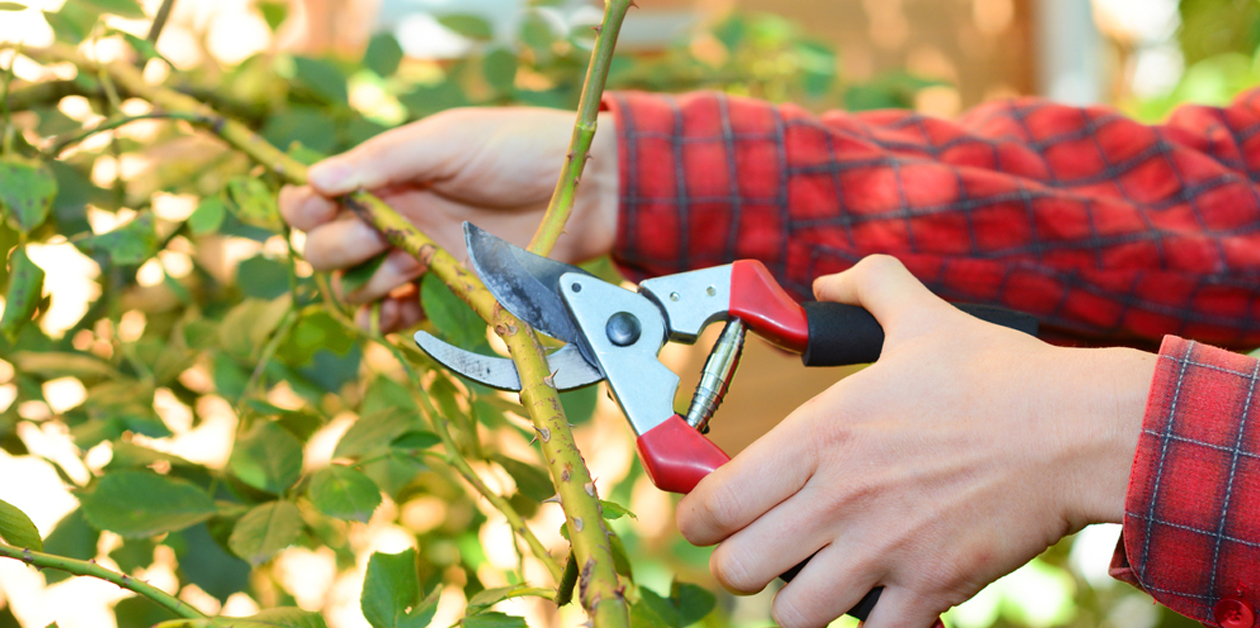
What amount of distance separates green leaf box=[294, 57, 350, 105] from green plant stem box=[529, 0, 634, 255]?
383 millimetres

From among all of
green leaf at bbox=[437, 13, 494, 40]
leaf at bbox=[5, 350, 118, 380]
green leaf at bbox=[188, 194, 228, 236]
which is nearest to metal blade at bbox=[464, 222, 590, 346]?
green leaf at bbox=[188, 194, 228, 236]

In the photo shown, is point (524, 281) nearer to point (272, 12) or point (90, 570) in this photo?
point (90, 570)

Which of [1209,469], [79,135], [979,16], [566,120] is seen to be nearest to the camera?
[1209,469]

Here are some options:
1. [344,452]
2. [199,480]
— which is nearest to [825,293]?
[344,452]

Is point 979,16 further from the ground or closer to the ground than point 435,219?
further from the ground

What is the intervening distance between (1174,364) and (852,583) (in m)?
0.19

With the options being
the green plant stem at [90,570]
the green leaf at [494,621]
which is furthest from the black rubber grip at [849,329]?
the green plant stem at [90,570]

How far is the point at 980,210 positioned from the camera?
720 millimetres

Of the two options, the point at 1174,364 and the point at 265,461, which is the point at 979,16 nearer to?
the point at 1174,364

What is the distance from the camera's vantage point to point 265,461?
48 cm

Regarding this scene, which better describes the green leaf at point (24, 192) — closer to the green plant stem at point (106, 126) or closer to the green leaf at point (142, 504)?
the green plant stem at point (106, 126)

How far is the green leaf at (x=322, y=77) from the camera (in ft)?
2.33

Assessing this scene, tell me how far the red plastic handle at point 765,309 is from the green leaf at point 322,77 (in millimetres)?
445

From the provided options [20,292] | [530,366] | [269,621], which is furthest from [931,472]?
[20,292]
